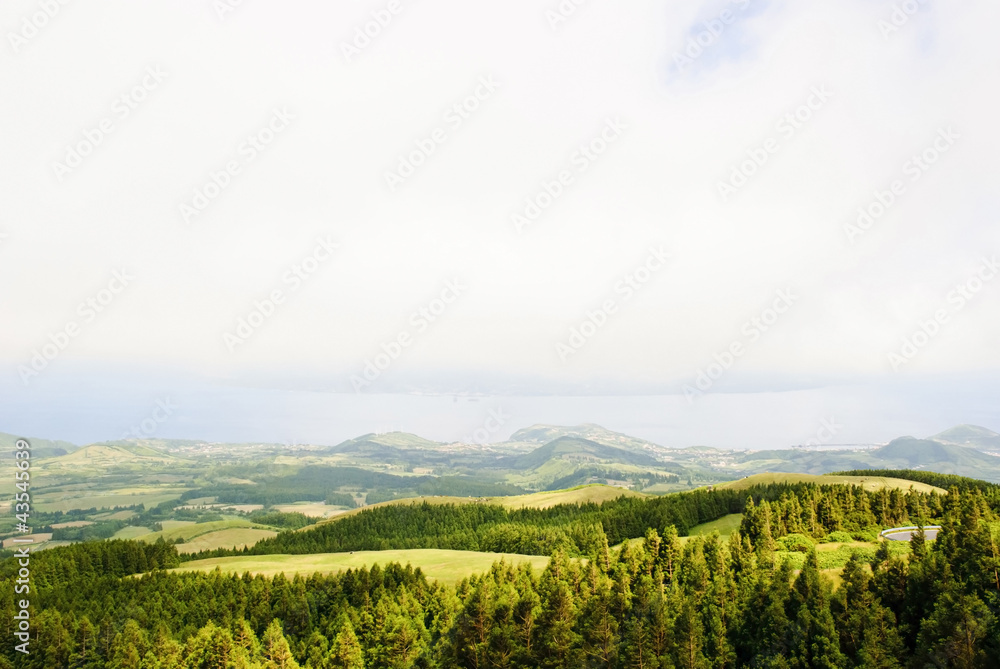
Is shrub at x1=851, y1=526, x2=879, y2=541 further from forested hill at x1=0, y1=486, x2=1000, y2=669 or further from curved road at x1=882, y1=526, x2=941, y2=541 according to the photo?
forested hill at x1=0, y1=486, x2=1000, y2=669

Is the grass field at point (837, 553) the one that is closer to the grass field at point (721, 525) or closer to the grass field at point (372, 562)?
the grass field at point (372, 562)

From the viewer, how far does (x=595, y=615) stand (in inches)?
2099

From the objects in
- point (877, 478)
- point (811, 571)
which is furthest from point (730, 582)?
point (877, 478)

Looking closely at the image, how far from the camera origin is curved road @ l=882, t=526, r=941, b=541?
81750 mm

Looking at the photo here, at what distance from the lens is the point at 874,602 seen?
157ft

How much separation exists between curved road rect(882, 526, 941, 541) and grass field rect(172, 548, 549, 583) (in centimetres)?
5744

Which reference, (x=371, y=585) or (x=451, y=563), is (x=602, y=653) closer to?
(x=371, y=585)

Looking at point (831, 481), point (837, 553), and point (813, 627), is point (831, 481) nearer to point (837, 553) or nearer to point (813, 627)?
point (837, 553)

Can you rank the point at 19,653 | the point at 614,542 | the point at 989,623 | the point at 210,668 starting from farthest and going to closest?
the point at 614,542 < the point at 19,653 < the point at 210,668 < the point at 989,623

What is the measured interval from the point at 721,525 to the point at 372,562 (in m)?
88.4

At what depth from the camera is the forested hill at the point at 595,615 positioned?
46031mm

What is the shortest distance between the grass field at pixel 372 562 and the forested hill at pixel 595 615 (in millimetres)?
18089

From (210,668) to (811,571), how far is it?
64.5m

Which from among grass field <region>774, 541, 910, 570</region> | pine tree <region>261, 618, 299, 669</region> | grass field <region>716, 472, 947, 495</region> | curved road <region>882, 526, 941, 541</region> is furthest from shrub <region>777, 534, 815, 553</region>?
grass field <region>716, 472, 947, 495</region>
